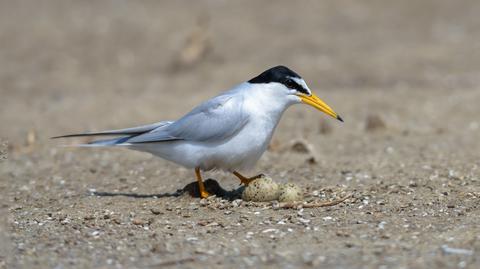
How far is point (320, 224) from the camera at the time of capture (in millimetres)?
5188

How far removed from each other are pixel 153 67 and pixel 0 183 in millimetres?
6014

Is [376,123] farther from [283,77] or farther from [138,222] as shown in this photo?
[138,222]

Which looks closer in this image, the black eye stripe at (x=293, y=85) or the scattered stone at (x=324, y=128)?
the black eye stripe at (x=293, y=85)

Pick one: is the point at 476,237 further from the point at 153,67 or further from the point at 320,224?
the point at 153,67

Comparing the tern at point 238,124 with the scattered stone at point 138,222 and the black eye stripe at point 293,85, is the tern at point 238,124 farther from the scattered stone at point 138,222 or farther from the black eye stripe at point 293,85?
the scattered stone at point 138,222

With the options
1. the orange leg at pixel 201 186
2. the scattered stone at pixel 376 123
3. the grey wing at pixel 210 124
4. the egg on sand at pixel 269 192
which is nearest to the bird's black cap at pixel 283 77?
the grey wing at pixel 210 124

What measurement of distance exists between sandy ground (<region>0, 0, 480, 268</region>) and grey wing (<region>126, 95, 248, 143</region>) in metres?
0.47

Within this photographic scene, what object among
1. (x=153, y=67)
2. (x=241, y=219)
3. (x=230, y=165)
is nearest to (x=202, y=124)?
(x=230, y=165)

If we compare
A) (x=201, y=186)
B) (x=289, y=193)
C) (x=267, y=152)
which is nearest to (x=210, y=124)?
(x=201, y=186)

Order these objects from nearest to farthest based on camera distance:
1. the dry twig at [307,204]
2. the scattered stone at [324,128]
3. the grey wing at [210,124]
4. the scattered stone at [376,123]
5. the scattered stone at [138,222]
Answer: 1. the scattered stone at [138,222]
2. the dry twig at [307,204]
3. the grey wing at [210,124]
4. the scattered stone at [376,123]
5. the scattered stone at [324,128]

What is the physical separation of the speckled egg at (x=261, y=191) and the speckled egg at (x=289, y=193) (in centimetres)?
4

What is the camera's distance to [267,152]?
26.2 feet

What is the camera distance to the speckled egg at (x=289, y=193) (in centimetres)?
568

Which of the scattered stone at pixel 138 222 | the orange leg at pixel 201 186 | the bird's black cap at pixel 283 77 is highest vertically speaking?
the bird's black cap at pixel 283 77
